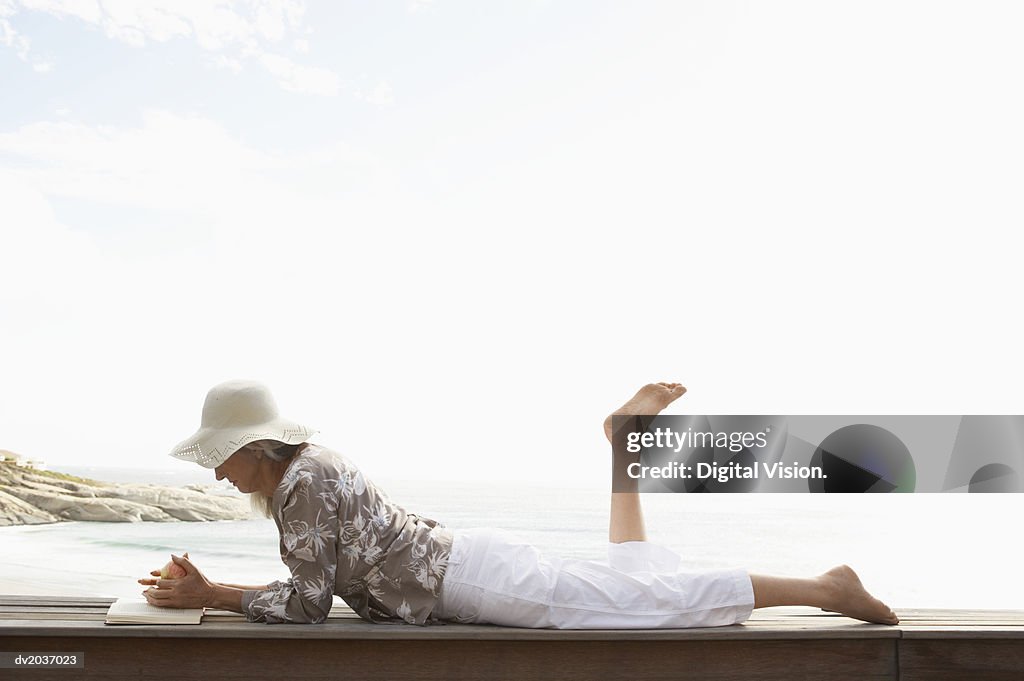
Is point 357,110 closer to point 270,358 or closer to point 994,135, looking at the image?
point 270,358

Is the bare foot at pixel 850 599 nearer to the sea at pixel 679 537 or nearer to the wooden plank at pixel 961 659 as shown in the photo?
the wooden plank at pixel 961 659

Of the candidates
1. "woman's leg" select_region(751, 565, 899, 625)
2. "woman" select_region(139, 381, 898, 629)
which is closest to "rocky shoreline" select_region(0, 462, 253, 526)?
"woman" select_region(139, 381, 898, 629)

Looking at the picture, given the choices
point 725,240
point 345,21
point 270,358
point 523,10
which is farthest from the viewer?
point 270,358

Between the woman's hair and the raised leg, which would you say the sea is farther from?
the woman's hair

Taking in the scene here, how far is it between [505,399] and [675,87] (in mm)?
5587

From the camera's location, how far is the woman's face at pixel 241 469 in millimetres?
1902

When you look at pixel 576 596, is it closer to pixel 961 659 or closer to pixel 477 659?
pixel 477 659

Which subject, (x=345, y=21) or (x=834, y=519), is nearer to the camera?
(x=834, y=519)

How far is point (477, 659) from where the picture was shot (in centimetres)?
185

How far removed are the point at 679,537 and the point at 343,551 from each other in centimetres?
1081

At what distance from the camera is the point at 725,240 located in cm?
1471

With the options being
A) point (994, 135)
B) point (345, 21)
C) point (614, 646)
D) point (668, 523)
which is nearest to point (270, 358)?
point (345, 21)

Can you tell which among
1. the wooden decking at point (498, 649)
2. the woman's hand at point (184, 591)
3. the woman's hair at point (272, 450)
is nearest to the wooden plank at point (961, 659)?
the wooden decking at point (498, 649)

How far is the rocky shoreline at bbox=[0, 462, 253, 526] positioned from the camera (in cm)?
1066
